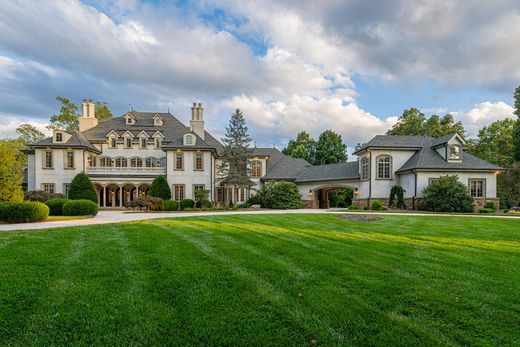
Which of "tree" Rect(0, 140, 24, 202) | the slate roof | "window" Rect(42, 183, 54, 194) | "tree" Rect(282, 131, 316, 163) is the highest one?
"tree" Rect(282, 131, 316, 163)

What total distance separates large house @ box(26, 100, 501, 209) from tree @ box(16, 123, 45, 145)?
2689 centimetres

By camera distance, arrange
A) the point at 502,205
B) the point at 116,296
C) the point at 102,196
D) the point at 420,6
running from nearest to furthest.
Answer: the point at 116,296 → the point at 420,6 → the point at 502,205 → the point at 102,196

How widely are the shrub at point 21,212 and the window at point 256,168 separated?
21.3 metres

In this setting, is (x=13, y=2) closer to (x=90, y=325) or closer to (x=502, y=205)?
(x=90, y=325)

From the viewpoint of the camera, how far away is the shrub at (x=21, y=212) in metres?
12.9

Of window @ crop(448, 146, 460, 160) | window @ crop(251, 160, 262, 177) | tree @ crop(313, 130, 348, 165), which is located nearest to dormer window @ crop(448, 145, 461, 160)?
window @ crop(448, 146, 460, 160)

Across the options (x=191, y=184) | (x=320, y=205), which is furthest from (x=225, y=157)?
(x=320, y=205)

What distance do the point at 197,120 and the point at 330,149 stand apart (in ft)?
78.6

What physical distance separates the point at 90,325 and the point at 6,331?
2.58ft

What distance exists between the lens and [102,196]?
100 feet

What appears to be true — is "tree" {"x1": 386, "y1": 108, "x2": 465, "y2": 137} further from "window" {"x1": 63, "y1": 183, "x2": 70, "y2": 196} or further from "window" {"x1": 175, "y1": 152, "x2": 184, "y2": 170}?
"window" {"x1": 63, "y1": 183, "x2": 70, "y2": 196}

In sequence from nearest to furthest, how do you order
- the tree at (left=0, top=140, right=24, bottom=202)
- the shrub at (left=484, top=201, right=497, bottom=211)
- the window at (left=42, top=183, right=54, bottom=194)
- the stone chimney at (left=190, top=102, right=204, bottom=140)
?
the tree at (left=0, top=140, right=24, bottom=202)
the shrub at (left=484, top=201, right=497, bottom=211)
the window at (left=42, top=183, right=54, bottom=194)
the stone chimney at (left=190, top=102, right=204, bottom=140)

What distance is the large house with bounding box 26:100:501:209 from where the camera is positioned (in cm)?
2481

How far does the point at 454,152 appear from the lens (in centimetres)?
2498
